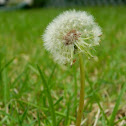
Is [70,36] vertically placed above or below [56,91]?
above

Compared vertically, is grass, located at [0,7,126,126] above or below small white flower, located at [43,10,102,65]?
below

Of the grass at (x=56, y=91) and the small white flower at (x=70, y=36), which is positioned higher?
the small white flower at (x=70, y=36)

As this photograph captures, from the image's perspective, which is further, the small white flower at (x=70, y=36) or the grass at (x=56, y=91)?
the grass at (x=56, y=91)

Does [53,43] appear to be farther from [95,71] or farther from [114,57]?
[114,57]


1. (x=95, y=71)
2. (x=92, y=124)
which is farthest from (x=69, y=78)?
(x=92, y=124)

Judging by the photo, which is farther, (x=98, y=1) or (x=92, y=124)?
(x=98, y=1)

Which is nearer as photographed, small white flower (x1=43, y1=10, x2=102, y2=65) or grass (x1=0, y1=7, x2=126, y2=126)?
small white flower (x1=43, y1=10, x2=102, y2=65)

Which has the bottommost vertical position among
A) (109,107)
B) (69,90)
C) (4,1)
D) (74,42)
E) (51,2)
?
(109,107)

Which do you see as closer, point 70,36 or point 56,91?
point 70,36
